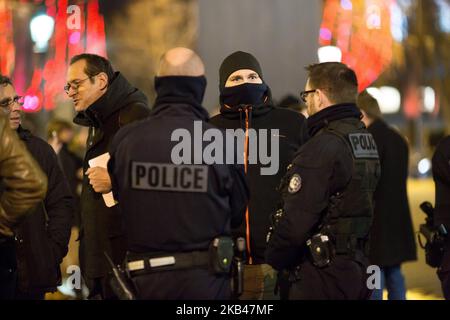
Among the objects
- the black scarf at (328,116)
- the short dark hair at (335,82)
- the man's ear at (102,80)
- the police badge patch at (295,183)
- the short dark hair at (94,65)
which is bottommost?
the police badge patch at (295,183)

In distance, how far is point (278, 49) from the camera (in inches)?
507

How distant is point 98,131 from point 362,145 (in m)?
1.77

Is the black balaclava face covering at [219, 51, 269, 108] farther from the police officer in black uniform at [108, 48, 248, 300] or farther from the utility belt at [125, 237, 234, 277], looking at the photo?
the utility belt at [125, 237, 234, 277]

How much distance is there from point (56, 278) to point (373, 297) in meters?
2.51

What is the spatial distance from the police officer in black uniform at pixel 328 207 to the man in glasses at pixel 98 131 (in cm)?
110

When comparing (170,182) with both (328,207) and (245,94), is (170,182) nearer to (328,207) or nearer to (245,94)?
(328,207)

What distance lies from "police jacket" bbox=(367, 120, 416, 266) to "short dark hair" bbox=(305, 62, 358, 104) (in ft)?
8.76

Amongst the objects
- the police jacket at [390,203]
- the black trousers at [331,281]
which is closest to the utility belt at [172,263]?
the black trousers at [331,281]

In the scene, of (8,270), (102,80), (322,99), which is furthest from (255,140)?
(8,270)

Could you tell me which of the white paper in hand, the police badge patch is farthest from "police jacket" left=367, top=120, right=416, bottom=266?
the white paper in hand

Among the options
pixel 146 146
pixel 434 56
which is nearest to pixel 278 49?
pixel 146 146

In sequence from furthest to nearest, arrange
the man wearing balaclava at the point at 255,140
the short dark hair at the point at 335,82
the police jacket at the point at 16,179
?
1. the man wearing balaclava at the point at 255,140
2. the short dark hair at the point at 335,82
3. the police jacket at the point at 16,179

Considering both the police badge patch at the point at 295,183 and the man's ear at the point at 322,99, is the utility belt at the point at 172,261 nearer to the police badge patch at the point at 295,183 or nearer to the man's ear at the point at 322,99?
the police badge patch at the point at 295,183

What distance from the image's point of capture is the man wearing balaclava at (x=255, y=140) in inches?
251
